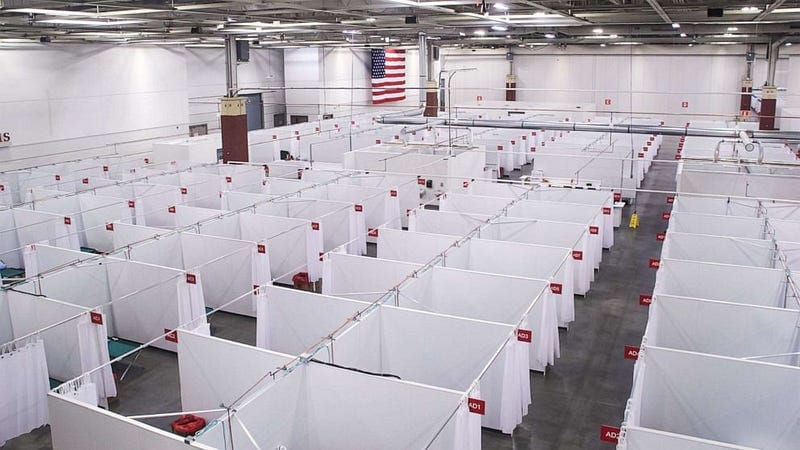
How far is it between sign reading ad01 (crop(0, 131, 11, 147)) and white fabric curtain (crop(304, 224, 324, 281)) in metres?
12.1

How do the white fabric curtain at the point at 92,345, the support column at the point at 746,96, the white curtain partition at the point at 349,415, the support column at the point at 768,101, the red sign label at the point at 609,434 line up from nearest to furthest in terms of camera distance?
the red sign label at the point at 609,434 → the white curtain partition at the point at 349,415 → the white fabric curtain at the point at 92,345 → the support column at the point at 768,101 → the support column at the point at 746,96

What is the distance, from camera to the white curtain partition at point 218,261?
10653 mm

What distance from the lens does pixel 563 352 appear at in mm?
9547

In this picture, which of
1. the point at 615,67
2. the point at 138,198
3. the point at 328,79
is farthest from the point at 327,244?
the point at 615,67

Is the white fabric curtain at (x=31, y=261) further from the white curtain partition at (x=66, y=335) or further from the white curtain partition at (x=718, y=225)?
the white curtain partition at (x=718, y=225)

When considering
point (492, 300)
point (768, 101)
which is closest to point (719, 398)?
point (492, 300)

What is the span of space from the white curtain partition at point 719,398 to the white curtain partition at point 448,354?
4.33 feet

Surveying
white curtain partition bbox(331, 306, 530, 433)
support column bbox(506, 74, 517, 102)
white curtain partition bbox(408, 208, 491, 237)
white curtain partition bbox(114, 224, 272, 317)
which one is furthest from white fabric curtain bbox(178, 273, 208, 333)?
support column bbox(506, 74, 517, 102)

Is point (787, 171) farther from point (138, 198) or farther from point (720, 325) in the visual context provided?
point (138, 198)

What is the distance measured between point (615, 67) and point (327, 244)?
2124 cm

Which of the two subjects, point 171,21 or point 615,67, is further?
point 615,67

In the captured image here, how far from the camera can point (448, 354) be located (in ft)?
24.2

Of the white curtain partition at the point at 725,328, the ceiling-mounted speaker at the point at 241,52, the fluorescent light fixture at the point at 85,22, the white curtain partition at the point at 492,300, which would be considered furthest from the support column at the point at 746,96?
the fluorescent light fixture at the point at 85,22

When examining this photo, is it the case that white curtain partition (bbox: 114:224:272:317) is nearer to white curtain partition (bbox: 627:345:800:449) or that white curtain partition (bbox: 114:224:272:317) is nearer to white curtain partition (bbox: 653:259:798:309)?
white curtain partition (bbox: 653:259:798:309)
